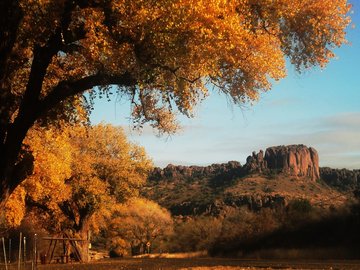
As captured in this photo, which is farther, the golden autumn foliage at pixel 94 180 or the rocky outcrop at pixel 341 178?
the rocky outcrop at pixel 341 178

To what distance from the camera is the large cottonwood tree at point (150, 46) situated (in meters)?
14.6

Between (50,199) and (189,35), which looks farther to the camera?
(50,199)

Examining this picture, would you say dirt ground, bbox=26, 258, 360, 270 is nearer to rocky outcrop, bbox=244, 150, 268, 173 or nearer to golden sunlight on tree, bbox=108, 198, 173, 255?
golden sunlight on tree, bbox=108, 198, 173, 255

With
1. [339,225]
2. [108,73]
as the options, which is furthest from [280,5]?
[339,225]

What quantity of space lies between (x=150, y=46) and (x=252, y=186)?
14429 centimetres

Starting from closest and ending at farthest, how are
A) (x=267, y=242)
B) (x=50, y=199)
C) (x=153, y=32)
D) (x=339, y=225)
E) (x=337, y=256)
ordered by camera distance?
(x=153, y=32) < (x=337, y=256) < (x=50, y=199) < (x=339, y=225) < (x=267, y=242)

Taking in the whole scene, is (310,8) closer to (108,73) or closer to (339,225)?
(108,73)

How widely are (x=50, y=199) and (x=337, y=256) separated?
975 inches

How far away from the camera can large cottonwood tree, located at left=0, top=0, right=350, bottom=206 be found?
14.6m

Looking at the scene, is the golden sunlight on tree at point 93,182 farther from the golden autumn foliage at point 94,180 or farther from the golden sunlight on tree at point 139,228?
the golden sunlight on tree at point 139,228

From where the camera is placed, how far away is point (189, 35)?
1456 cm

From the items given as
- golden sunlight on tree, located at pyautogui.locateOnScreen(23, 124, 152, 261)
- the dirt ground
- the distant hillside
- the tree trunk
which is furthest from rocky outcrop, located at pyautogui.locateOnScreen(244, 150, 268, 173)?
the dirt ground

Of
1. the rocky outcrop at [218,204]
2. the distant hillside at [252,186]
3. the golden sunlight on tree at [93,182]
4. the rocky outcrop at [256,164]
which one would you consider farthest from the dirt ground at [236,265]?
the rocky outcrop at [256,164]

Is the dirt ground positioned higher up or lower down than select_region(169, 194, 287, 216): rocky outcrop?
lower down
